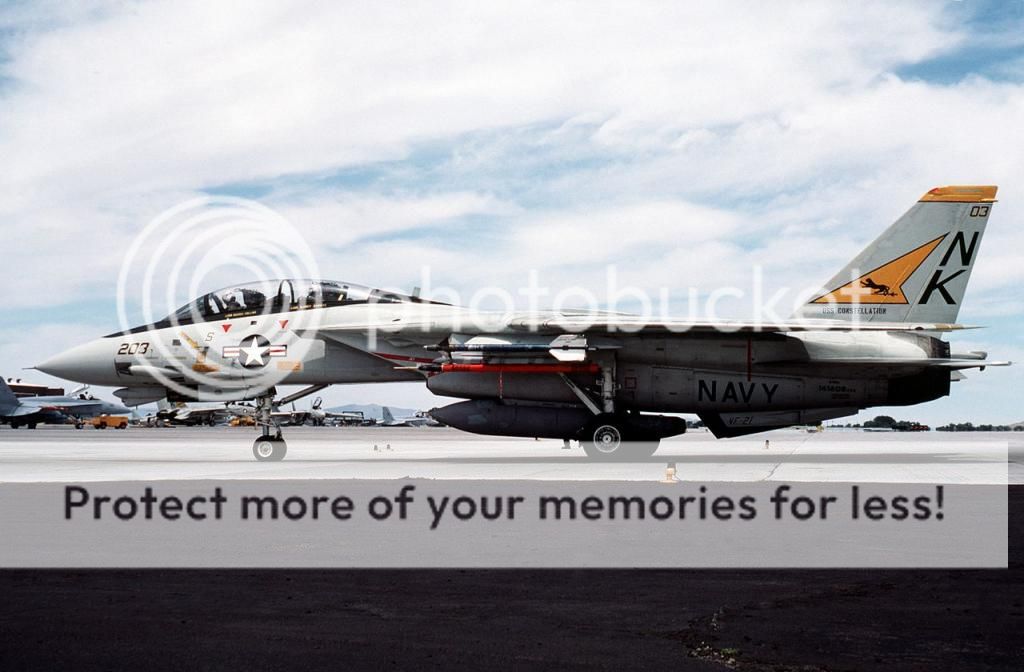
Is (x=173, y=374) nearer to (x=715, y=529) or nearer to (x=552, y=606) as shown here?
(x=715, y=529)

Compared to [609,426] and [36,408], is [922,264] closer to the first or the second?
[609,426]

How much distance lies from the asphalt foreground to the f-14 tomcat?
13.7 metres

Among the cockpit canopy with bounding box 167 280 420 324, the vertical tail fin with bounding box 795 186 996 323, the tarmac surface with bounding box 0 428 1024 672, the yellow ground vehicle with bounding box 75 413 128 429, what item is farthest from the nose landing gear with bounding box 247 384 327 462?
the yellow ground vehicle with bounding box 75 413 128 429

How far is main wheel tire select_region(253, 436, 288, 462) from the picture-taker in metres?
21.2

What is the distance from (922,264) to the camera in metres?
21.9

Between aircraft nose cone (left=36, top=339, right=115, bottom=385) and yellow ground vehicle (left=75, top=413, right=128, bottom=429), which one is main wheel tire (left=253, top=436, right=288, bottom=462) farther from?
yellow ground vehicle (left=75, top=413, right=128, bottom=429)

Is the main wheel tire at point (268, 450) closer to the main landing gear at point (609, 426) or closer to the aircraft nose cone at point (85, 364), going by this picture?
the aircraft nose cone at point (85, 364)

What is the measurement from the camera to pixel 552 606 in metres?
5.95

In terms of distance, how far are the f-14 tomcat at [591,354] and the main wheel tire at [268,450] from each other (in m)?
0.04

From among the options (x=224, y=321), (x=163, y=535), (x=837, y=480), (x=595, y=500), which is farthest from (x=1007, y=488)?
(x=224, y=321)

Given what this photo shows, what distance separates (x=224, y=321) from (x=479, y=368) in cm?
628

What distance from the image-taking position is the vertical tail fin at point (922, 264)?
857 inches

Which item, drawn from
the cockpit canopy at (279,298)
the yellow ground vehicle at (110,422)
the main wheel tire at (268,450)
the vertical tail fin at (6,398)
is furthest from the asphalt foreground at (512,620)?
the yellow ground vehicle at (110,422)

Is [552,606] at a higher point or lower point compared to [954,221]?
lower
